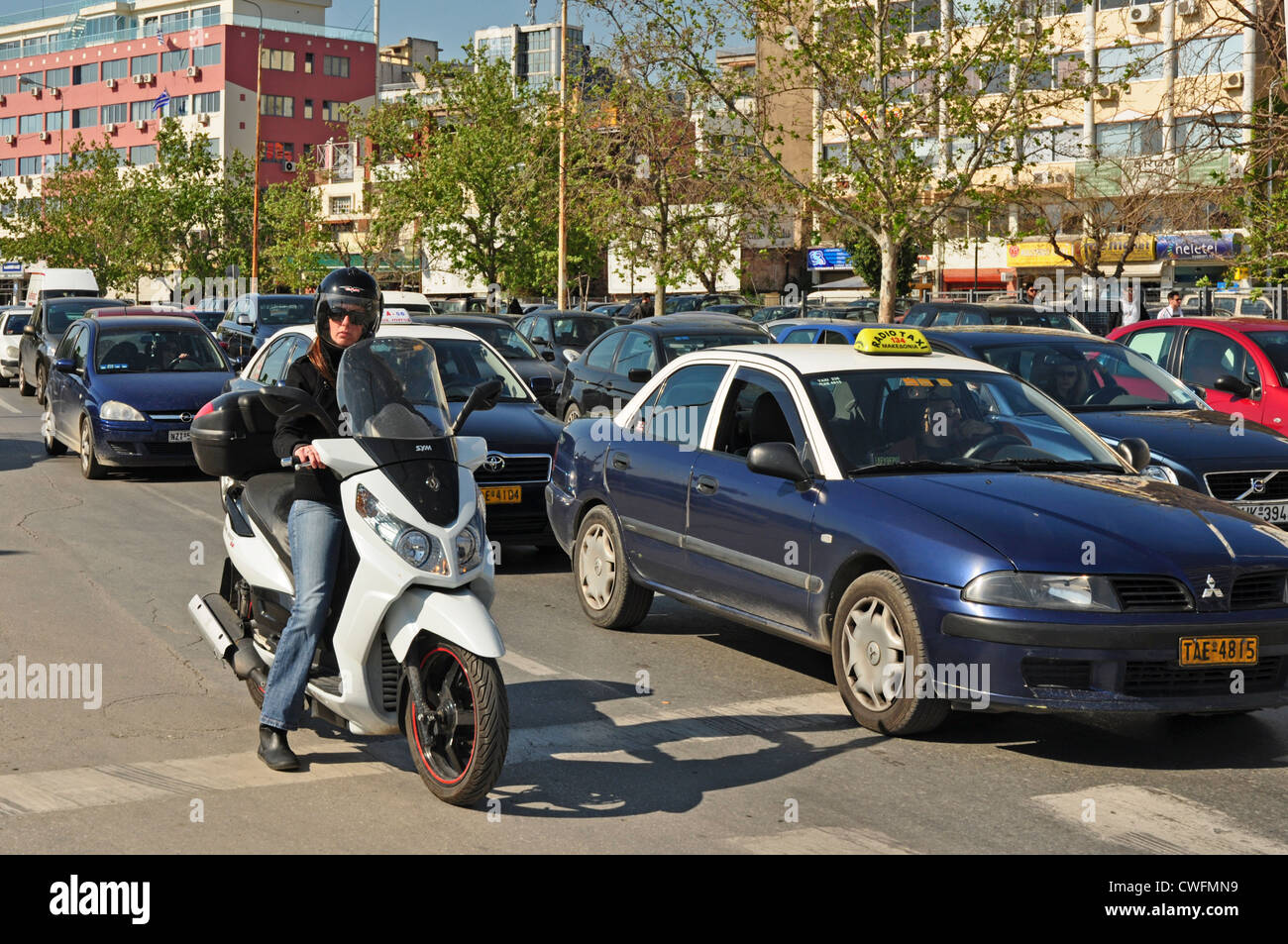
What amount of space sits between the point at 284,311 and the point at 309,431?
1981cm

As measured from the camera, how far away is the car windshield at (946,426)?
24.0 feet

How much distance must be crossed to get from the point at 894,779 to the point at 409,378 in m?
2.35

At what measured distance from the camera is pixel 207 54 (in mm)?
100625

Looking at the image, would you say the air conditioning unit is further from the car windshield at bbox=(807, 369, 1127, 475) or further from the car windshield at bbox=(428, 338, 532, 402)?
the car windshield at bbox=(807, 369, 1127, 475)

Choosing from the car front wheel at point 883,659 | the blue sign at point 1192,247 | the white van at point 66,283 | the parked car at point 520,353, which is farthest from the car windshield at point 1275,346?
the white van at point 66,283

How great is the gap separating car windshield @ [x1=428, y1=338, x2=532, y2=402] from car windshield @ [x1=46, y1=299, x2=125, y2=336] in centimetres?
1568

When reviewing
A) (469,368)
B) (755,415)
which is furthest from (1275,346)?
(755,415)

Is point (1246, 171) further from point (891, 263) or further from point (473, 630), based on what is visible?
point (473, 630)

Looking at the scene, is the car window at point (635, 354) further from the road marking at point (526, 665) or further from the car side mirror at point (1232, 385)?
the road marking at point (526, 665)

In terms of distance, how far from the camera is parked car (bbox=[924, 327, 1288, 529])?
10.8 metres

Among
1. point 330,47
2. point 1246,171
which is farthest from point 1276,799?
point 330,47

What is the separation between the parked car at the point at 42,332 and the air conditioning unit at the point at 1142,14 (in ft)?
133

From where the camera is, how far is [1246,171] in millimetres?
18781

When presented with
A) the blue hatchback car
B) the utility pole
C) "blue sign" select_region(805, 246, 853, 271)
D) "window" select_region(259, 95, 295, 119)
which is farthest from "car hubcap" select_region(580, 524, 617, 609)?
"window" select_region(259, 95, 295, 119)
